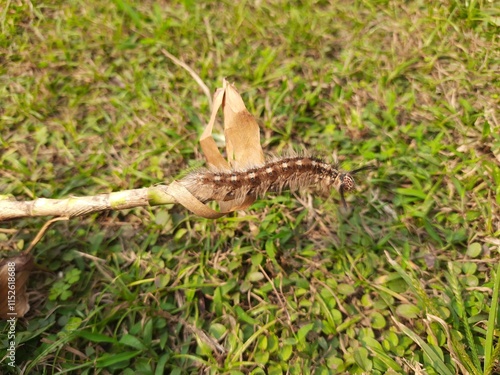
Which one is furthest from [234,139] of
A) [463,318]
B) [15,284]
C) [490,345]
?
[490,345]

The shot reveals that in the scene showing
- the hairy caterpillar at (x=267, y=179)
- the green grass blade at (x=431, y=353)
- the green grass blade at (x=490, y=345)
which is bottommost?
the green grass blade at (x=431, y=353)

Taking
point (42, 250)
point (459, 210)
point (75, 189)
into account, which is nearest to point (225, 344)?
point (42, 250)

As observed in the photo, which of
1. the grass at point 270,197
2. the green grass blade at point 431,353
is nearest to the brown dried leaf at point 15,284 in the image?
the grass at point 270,197

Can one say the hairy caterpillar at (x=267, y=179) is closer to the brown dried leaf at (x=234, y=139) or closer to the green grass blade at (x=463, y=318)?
the brown dried leaf at (x=234, y=139)

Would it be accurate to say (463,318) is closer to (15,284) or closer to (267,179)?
(267,179)

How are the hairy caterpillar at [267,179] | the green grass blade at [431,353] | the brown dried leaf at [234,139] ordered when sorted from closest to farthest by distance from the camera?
the green grass blade at [431,353], the hairy caterpillar at [267,179], the brown dried leaf at [234,139]
